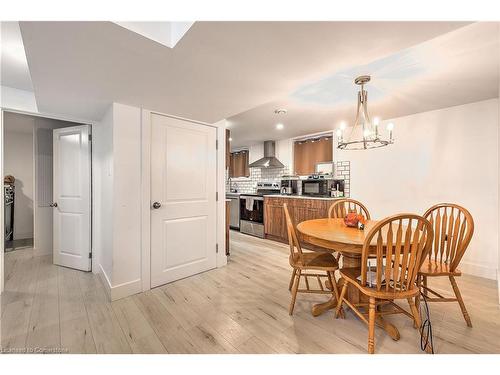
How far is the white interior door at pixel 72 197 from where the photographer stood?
→ 2863 millimetres

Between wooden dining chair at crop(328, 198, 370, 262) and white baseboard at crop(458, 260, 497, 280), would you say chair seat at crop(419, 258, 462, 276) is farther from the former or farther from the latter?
white baseboard at crop(458, 260, 497, 280)

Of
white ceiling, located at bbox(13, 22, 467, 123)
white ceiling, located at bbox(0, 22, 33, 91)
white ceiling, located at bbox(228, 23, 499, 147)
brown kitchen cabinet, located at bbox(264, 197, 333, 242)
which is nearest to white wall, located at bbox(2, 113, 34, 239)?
white ceiling, located at bbox(0, 22, 33, 91)

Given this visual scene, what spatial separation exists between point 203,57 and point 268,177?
4.25 meters

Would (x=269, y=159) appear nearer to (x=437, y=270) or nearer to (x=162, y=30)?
(x=437, y=270)

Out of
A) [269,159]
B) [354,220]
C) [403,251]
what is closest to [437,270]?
[403,251]

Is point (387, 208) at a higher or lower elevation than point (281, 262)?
higher

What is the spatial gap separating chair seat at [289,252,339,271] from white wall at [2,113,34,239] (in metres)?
5.34

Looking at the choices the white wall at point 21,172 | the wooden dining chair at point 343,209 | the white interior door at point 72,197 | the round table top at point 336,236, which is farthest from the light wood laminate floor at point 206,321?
the white wall at point 21,172

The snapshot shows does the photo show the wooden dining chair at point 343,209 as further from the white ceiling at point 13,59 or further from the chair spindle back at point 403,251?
the white ceiling at point 13,59

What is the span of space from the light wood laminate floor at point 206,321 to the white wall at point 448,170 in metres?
0.72

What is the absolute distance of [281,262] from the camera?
3.23m

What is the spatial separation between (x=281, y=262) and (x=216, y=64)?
2.69 m
